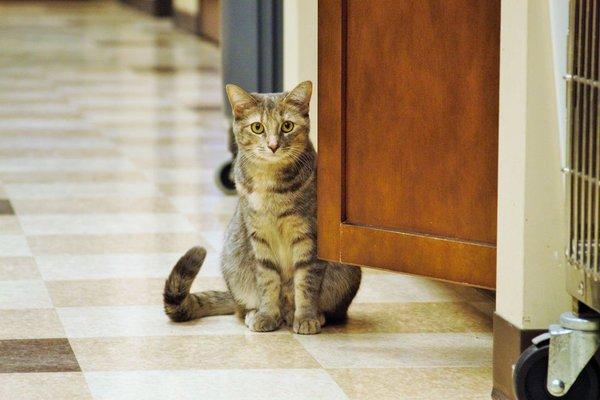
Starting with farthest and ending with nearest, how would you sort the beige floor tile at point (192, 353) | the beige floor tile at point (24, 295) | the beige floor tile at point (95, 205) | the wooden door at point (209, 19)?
the wooden door at point (209, 19)
the beige floor tile at point (95, 205)
the beige floor tile at point (24, 295)
the beige floor tile at point (192, 353)

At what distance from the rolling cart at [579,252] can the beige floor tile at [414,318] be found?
907 millimetres

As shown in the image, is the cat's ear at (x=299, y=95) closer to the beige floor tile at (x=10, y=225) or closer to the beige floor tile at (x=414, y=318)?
the beige floor tile at (x=414, y=318)

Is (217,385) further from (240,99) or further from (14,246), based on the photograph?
(14,246)

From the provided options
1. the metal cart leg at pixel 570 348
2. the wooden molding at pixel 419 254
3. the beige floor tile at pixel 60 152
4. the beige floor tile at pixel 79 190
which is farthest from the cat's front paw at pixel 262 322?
the beige floor tile at pixel 60 152

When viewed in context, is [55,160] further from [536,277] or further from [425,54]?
[536,277]

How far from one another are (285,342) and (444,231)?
0.55 m

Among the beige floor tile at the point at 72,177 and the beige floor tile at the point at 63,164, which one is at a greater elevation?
the beige floor tile at the point at 63,164

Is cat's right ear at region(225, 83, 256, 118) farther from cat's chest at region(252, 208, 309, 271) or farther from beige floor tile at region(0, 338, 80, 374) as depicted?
beige floor tile at region(0, 338, 80, 374)

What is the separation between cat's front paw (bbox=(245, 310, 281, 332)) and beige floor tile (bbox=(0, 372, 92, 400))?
1.95ft

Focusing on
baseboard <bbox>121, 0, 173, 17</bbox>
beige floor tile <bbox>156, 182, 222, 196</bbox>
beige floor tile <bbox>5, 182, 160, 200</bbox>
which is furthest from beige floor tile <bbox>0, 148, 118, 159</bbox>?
baseboard <bbox>121, 0, 173, 17</bbox>

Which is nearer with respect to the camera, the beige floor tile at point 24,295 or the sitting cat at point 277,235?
the sitting cat at point 277,235

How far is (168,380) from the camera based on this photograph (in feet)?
10.4

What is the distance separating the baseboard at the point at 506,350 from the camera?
2.88m

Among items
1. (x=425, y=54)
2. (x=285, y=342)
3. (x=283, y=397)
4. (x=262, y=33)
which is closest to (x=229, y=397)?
(x=283, y=397)
